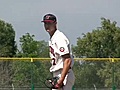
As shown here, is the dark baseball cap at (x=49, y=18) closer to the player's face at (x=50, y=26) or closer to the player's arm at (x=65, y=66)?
the player's face at (x=50, y=26)

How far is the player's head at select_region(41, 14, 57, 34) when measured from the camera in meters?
9.05

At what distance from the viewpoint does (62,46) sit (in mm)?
8930

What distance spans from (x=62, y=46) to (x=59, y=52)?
0.12 m

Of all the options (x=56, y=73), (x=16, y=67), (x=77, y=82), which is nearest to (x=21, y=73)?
(x=16, y=67)

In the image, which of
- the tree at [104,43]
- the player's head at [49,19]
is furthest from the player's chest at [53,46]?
the tree at [104,43]

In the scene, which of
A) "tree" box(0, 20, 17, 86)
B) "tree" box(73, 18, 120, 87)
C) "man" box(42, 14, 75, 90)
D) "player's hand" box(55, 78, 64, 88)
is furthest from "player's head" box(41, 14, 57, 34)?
"tree" box(0, 20, 17, 86)

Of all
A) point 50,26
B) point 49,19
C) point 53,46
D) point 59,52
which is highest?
point 49,19

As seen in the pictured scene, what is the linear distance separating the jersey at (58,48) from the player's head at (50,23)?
0.08 metres

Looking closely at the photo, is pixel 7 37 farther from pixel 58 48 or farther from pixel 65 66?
pixel 65 66

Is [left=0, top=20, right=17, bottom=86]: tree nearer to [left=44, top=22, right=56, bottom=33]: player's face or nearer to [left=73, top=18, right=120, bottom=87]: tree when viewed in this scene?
[left=73, top=18, right=120, bottom=87]: tree

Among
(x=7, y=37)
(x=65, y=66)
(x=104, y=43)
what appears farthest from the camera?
(x=7, y=37)

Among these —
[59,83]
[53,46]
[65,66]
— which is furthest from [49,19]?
[59,83]

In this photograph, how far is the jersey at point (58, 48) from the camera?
892 cm

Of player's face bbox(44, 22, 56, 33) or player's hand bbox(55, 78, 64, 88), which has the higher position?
player's face bbox(44, 22, 56, 33)
